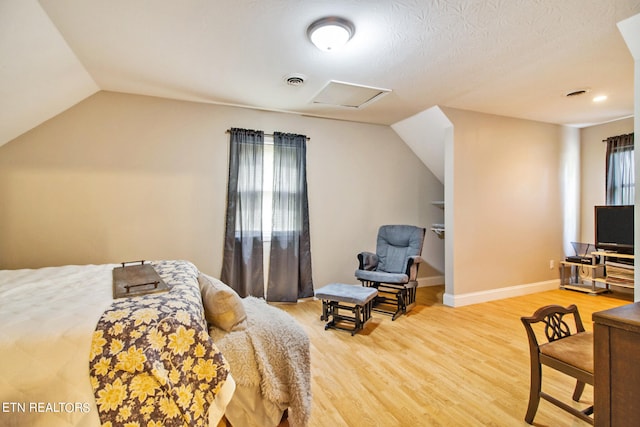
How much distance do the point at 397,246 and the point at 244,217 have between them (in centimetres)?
202

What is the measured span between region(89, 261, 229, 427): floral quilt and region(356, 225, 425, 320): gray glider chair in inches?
97.4

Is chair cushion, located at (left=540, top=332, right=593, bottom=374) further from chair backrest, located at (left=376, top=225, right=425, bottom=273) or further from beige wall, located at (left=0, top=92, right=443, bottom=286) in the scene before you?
beige wall, located at (left=0, top=92, right=443, bottom=286)

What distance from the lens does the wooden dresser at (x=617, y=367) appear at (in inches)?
41.8

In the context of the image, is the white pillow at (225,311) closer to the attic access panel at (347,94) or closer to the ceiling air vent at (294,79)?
the ceiling air vent at (294,79)

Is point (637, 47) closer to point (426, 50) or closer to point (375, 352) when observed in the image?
point (426, 50)

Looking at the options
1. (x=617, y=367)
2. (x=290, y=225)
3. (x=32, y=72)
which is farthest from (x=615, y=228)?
(x=32, y=72)

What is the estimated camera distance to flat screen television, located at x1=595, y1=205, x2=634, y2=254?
13.0ft

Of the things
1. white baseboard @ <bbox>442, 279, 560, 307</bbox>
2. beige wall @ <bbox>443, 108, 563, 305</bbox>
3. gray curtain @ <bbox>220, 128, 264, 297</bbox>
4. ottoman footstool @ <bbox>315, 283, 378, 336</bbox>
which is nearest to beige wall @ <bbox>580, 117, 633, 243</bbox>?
beige wall @ <bbox>443, 108, 563, 305</bbox>

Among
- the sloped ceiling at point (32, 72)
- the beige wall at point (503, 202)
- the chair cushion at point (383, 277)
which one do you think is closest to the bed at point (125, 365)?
the sloped ceiling at point (32, 72)

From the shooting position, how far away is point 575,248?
489 centimetres

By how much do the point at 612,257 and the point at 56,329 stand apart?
6.03 meters

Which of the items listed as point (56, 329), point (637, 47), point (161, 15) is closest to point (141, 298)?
point (56, 329)

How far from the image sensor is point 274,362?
153cm

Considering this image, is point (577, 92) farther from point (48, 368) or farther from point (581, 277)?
point (48, 368)
